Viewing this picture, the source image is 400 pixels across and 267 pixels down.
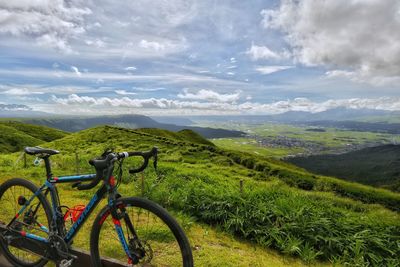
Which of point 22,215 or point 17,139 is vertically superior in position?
point 22,215

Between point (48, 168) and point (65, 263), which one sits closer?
point (65, 263)

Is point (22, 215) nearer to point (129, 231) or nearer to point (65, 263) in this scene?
point (65, 263)

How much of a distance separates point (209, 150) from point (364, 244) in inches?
2374

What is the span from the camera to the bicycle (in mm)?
3672

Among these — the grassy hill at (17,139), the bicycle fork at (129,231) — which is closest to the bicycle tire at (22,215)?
the bicycle fork at (129,231)

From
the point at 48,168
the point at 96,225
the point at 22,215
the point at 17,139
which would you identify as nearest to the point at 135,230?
the point at 96,225

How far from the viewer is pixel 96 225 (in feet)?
12.8

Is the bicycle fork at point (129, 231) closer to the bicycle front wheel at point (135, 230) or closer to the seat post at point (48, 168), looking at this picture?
the bicycle front wheel at point (135, 230)

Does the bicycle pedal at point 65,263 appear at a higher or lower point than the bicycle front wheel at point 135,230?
lower

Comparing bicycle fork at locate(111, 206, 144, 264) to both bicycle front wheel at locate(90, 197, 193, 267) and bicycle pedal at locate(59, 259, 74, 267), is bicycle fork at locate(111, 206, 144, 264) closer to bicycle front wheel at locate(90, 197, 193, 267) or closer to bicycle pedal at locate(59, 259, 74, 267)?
bicycle front wheel at locate(90, 197, 193, 267)

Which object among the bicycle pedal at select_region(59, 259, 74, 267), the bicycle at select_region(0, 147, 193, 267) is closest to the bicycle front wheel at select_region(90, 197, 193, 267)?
the bicycle at select_region(0, 147, 193, 267)

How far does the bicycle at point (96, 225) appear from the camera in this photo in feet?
12.0

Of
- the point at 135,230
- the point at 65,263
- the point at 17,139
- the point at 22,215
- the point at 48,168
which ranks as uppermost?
the point at 48,168

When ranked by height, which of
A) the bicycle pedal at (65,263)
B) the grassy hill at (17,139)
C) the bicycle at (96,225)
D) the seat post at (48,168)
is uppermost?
the seat post at (48,168)
